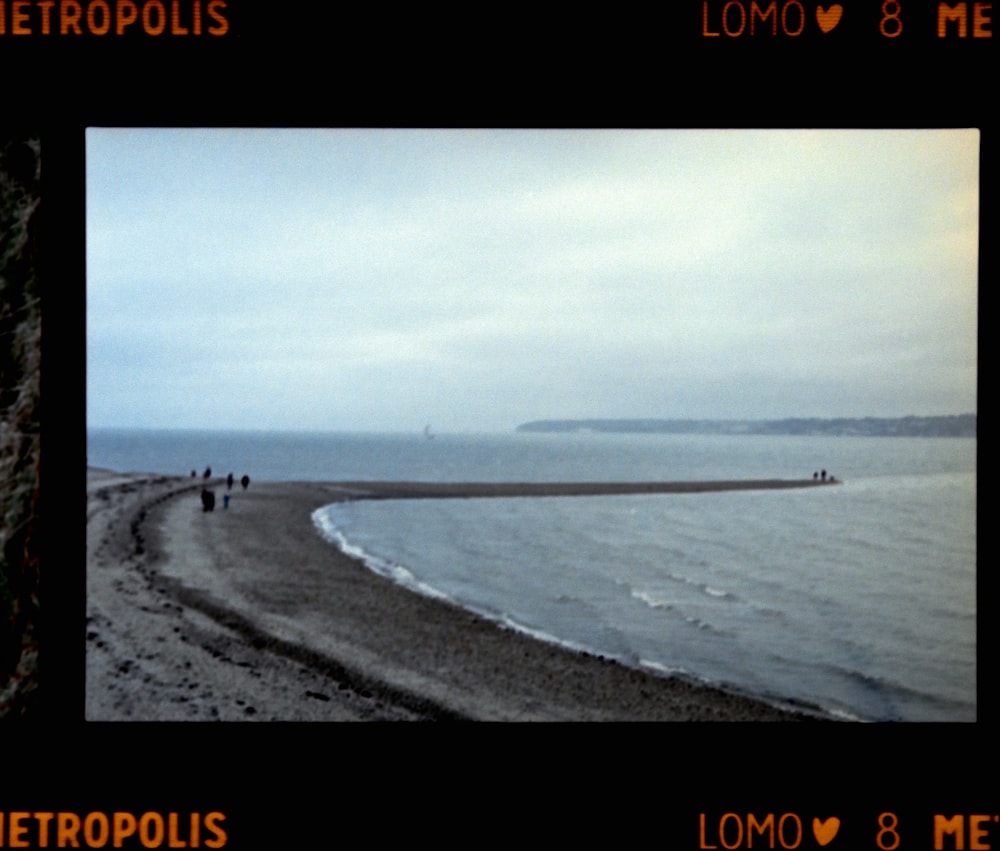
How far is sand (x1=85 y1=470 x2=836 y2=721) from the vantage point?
1184 centimetres

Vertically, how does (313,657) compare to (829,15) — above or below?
below

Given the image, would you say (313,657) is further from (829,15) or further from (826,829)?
(829,15)

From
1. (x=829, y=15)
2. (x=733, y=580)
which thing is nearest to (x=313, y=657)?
(x=829, y=15)

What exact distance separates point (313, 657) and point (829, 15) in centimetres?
1440

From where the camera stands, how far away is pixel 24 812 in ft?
7.71

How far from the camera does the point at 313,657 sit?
14.4m

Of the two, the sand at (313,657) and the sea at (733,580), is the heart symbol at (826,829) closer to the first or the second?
the sea at (733,580)

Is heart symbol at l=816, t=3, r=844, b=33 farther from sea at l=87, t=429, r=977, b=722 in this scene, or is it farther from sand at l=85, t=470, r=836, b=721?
sand at l=85, t=470, r=836, b=721

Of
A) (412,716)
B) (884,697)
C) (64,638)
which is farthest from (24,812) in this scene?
(884,697)

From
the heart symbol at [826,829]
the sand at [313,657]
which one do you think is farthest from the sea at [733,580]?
the sand at [313,657]

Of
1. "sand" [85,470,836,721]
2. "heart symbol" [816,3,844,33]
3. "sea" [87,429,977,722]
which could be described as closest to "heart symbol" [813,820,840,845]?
"sea" [87,429,977,722]

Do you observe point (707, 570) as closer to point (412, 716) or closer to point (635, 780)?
point (412, 716)

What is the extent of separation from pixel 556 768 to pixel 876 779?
1137 millimetres

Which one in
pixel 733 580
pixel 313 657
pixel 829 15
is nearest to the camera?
pixel 829 15
